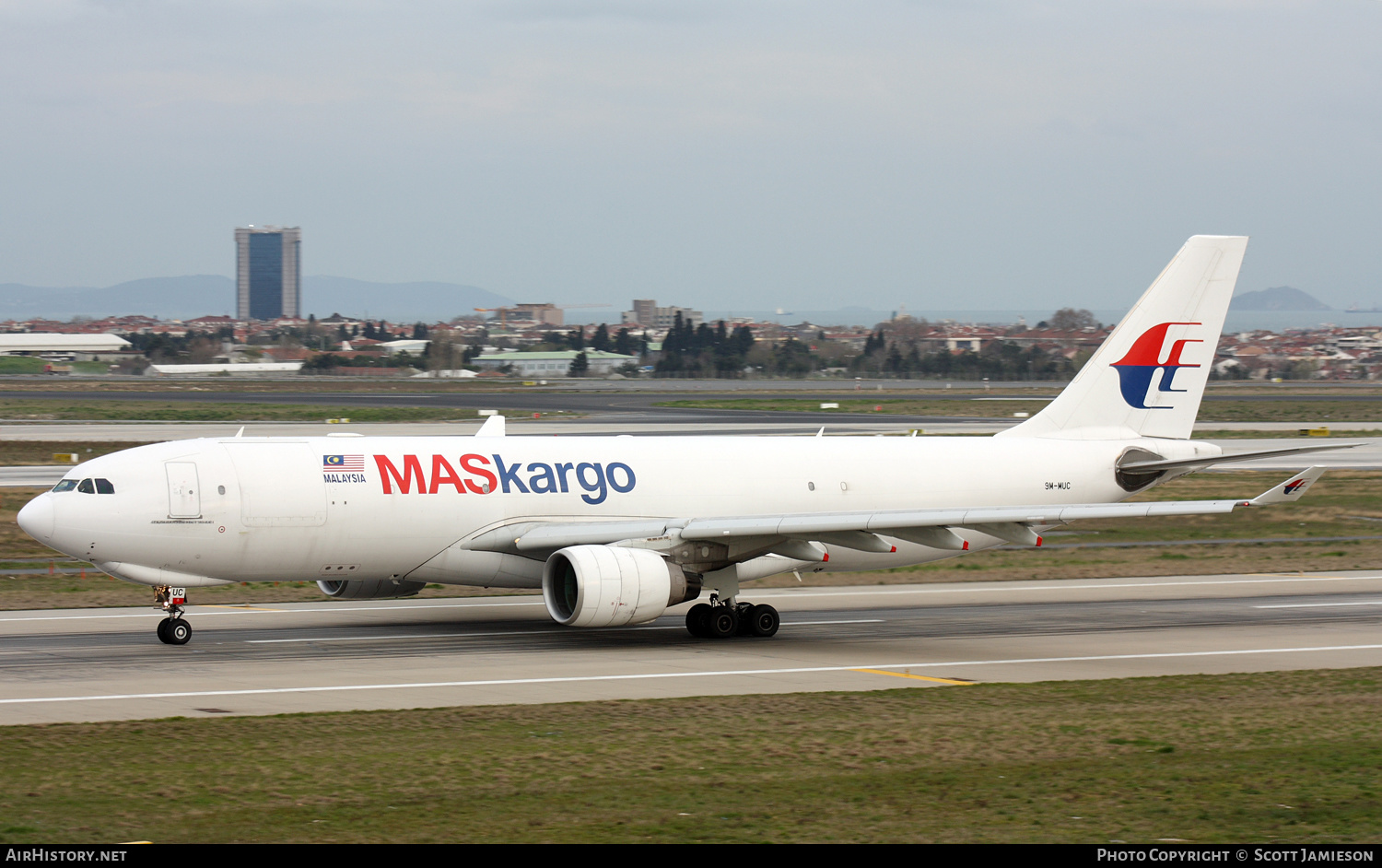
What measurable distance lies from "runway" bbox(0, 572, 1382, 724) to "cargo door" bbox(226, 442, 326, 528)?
2.30 meters

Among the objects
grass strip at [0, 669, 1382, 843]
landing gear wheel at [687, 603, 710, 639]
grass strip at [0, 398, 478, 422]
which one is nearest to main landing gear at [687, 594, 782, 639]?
landing gear wheel at [687, 603, 710, 639]

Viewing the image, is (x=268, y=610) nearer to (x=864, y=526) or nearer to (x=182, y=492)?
(x=182, y=492)

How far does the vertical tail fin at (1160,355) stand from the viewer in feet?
110

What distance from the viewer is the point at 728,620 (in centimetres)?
2806

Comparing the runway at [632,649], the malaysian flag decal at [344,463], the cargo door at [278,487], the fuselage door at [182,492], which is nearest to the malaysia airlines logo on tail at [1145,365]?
the runway at [632,649]

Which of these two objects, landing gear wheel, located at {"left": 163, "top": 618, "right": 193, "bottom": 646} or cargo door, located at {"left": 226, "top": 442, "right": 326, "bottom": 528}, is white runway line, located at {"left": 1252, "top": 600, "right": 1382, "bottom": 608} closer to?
cargo door, located at {"left": 226, "top": 442, "right": 326, "bottom": 528}

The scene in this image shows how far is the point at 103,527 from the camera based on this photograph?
24.9m

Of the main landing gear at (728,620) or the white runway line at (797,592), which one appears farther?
the white runway line at (797,592)

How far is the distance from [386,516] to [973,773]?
558 inches

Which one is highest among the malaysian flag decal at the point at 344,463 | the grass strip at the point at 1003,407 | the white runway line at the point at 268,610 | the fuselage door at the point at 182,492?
the malaysian flag decal at the point at 344,463

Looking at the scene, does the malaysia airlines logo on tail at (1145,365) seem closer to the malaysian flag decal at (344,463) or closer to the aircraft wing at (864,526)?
the aircraft wing at (864,526)

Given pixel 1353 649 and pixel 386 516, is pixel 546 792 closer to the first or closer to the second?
pixel 386 516

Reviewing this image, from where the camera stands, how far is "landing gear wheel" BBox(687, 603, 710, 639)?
28062 mm

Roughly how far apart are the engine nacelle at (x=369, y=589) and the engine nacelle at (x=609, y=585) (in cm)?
346
